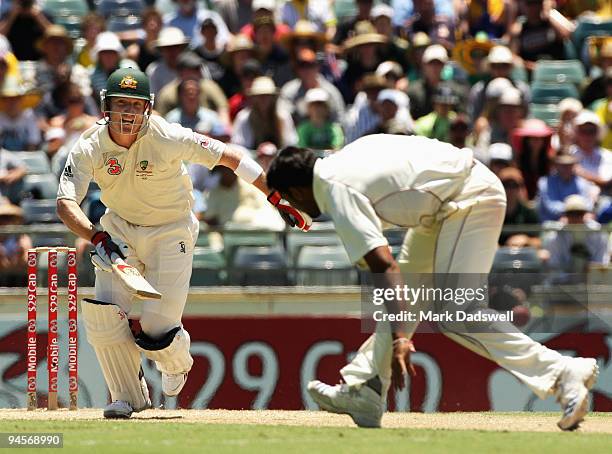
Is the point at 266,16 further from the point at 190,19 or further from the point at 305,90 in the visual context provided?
the point at 305,90

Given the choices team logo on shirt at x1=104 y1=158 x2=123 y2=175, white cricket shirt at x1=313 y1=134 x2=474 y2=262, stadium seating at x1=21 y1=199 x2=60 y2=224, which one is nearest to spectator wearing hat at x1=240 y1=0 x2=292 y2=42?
stadium seating at x1=21 y1=199 x2=60 y2=224

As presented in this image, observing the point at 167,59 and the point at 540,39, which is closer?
the point at 167,59

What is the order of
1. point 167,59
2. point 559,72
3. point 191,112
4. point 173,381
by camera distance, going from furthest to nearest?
point 559,72 < point 167,59 < point 191,112 < point 173,381

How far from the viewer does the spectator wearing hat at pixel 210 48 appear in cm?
1570

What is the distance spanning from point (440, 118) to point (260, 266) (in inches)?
130

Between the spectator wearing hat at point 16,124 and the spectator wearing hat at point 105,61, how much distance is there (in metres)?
0.91

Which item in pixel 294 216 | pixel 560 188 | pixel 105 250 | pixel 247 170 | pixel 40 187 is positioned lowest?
pixel 560 188

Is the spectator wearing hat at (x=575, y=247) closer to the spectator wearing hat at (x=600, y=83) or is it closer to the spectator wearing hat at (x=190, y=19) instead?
the spectator wearing hat at (x=600, y=83)

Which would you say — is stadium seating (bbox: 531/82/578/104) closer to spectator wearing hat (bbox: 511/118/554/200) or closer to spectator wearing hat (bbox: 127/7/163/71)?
spectator wearing hat (bbox: 511/118/554/200)

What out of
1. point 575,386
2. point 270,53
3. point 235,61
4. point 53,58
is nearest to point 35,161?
point 53,58

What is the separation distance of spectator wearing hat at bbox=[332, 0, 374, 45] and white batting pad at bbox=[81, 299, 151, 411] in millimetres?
7891

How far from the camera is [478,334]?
758 centimetres

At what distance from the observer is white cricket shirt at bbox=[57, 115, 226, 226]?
859 cm

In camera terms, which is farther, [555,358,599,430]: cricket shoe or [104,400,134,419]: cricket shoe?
[104,400,134,419]: cricket shoe
